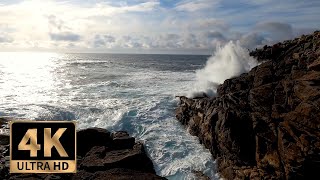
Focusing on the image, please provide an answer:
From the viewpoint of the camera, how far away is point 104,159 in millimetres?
12672

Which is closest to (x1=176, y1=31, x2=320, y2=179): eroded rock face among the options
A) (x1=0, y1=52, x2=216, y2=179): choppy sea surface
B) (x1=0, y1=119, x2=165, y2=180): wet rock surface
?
(x1=0, y1=52, x2=216, y2=179): choppy sea surface

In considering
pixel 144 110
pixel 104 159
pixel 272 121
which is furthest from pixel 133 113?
pixel 272 121

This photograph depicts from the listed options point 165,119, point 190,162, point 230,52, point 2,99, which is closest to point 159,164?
point 190,162

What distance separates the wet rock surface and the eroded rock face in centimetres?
418

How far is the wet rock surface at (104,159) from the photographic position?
36.3 ft

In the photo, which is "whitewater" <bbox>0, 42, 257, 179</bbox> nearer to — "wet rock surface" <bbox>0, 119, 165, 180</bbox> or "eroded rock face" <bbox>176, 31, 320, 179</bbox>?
"eroded rock face" <bbox>176, 31, 320, 179</bbox>

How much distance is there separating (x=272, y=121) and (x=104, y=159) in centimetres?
724

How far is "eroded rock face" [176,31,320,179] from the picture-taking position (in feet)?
39.9

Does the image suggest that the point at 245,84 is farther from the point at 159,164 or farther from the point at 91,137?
the point at 91,137

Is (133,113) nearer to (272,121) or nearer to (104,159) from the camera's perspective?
(104,159)

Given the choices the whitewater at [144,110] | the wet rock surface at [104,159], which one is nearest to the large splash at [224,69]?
the whitewater at [144,110]

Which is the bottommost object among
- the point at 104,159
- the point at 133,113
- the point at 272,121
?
the point at 133,113

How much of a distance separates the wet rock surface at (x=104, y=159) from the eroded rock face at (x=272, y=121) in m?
4.18

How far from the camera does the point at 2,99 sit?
99.5 ft
